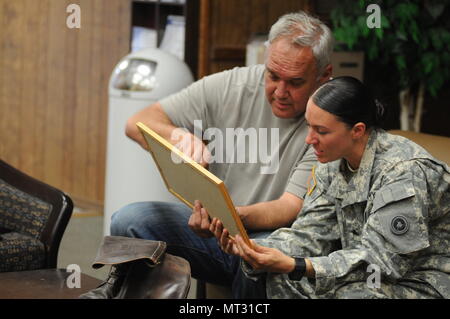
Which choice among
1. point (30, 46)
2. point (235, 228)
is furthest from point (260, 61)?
point (235, 228)

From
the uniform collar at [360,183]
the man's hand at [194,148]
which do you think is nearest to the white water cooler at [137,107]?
the man's hand at [194,148]

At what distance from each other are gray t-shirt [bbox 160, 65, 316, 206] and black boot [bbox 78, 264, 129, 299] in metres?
0.65

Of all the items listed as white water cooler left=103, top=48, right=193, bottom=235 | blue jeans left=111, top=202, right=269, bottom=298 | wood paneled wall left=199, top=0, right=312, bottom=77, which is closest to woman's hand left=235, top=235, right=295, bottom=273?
blue jeans left=111, top=202, right=269, bottom=298

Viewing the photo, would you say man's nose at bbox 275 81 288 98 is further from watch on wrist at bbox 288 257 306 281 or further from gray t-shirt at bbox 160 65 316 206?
watch on wrist at bbox 288 257 306 281

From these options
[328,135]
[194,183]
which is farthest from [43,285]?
[328,135]

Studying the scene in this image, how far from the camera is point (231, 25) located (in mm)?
4160

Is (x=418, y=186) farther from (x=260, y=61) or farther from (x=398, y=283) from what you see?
(x=260, y=61)

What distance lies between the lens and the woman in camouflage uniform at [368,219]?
1.72 meters

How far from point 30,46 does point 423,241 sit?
3472 mm

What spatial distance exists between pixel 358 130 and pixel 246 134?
2.14 feet

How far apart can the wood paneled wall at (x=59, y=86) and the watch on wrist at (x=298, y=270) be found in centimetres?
274

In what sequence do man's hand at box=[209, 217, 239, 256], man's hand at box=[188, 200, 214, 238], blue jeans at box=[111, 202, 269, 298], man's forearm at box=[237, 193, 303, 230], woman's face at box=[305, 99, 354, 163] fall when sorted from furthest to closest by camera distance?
blue jeans at box=[111, 202, 269, 298] < man's forearm at box=[237, 193, 303, 230] < man's hand at box=[188, 200, 214, 238] < man's hand at box=[209, 217, 239, 256] < woman's face at box=[305, 99, 354, 163]

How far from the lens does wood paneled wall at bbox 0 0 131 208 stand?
14.4ft

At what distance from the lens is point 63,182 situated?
15.5 feet
